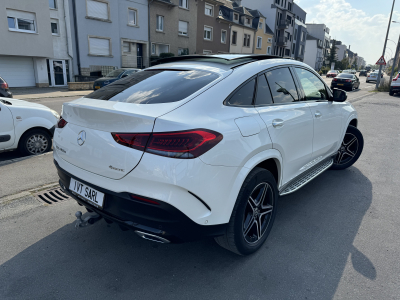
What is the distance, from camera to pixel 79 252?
2652 mm

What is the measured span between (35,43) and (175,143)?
2269 cm

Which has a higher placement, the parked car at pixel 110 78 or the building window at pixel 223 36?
the building window at pixel 223 36

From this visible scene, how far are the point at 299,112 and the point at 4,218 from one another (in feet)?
→ 11.0

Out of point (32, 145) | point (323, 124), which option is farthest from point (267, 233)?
point (32, 145)

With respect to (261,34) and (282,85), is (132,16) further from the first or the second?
(261,34)

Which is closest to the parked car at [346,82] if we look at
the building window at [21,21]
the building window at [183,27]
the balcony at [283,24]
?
the building window at [183,27]

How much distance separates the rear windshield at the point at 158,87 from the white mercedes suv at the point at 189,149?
10mm

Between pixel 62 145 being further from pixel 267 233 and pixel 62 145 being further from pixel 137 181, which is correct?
pixel 267 233

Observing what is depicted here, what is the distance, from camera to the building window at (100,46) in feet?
76.2

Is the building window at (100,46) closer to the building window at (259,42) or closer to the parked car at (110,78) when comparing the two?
the parked car at (110,78)

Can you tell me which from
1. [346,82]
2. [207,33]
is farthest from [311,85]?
[207,33]

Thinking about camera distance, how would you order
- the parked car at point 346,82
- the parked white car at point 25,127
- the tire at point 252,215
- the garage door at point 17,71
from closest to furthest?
the tire at point 252,215 → the parked white car at point 25,127 → the garage door at point 17,71 → the parked car at point 346,82

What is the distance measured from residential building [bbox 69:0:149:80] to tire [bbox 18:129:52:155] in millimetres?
18490

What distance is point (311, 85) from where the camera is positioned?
12.2 ft
